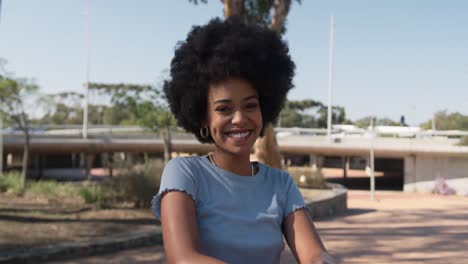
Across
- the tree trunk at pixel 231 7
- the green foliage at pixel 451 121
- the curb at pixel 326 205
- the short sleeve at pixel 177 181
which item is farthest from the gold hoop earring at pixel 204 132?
the green foliage at pixel 451 121

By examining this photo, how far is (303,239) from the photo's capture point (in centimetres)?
165

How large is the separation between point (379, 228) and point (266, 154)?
3158 mm

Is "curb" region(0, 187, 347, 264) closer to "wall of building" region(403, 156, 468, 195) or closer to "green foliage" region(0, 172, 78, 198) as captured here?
"green foliage" region(0, 172, 78, 198)

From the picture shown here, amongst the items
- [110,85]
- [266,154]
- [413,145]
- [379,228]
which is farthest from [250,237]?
[110,85]

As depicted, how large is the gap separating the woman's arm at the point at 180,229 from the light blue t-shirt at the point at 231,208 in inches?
1.4

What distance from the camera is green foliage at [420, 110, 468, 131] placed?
55.3m

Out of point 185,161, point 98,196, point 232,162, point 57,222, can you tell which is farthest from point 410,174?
point 185,161

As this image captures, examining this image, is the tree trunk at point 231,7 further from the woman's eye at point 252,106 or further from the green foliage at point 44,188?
the woman's eye at point 252,106

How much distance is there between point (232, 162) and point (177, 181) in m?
0.23

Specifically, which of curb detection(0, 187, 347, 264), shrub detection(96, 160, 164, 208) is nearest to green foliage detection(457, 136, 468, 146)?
shrub detection(96, 160, 164, 208)

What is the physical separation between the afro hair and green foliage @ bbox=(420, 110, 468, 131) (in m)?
56.4

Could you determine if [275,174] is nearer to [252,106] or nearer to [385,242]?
[252,106]

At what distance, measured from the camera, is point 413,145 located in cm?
2828

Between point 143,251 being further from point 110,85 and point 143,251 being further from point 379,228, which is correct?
point 110,85
